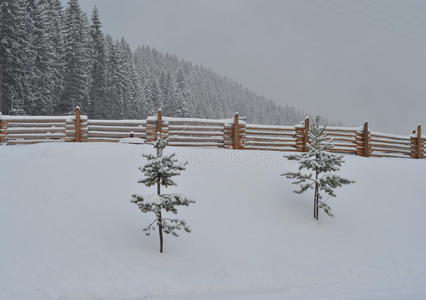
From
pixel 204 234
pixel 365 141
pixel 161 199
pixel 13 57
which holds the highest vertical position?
pixel 13 57

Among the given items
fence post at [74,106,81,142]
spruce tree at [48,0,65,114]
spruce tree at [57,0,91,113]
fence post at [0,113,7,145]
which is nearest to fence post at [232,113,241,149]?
fence post at [74,106,81,142]

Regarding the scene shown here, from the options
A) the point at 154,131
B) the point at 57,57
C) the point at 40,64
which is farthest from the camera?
the point at 57,57

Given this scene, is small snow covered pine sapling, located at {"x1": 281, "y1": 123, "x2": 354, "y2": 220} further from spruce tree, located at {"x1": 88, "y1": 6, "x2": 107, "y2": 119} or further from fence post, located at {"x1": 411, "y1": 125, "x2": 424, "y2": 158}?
spruce tree, located at {"x1": 88, "y1": 6, "x2": 107, "y2": 119}

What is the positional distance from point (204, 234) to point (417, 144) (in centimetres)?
1463

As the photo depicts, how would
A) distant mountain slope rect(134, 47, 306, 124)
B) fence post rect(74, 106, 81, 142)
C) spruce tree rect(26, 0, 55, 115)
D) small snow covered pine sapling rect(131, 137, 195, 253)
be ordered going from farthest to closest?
1. distant mountain slope rect(134, 47, 306, 124)
2. spruce tree rect(26, 0, 55, 115)
3. fence post rect(74, 106, 81, 142)
4. small snow covered pine sapling rect(131, 137, 195, 253)

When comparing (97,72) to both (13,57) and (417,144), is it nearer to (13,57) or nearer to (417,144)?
(13,57)

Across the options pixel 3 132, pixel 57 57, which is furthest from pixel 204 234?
pixel 57 57

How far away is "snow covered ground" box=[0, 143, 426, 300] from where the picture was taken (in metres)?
6.66

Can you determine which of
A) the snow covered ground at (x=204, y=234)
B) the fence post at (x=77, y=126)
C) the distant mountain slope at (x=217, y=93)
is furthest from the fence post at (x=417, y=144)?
the distant mountain slope at (x=217, y=93)

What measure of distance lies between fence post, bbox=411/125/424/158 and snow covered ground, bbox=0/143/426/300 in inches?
217

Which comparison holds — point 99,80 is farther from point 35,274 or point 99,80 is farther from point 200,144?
point 35,274

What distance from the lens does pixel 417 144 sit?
18016 millimetres

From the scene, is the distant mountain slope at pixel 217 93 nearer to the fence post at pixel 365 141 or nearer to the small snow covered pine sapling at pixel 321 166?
the fence post at pixel 365 141

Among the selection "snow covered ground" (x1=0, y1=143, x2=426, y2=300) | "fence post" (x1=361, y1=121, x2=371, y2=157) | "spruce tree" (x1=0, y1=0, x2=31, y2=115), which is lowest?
"snow covered ground" (x1=0, y1=143, x2=426, y2=300)
